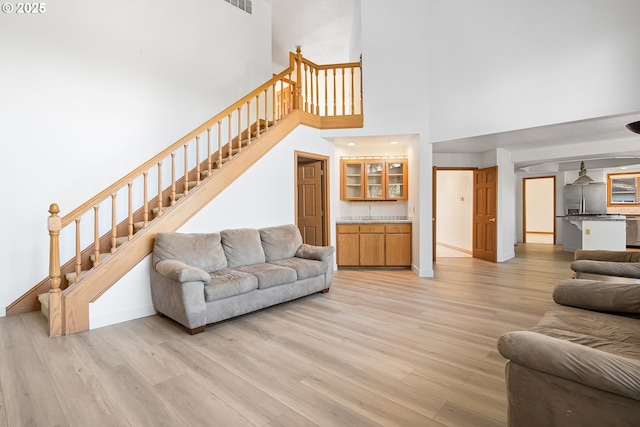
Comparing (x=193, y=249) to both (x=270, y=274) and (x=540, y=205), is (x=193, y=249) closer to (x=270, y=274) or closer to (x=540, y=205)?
(x=270, y=274)

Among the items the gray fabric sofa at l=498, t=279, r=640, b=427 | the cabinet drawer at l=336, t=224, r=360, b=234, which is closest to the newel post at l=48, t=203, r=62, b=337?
the gray fabric sofa at l=498, t=279, r=640, b=427

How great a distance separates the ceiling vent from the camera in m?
5.84

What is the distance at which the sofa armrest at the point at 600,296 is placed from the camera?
2004mm

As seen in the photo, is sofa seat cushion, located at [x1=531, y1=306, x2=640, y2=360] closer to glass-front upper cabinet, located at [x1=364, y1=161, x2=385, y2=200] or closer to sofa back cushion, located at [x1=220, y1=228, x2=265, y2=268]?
sofa back cushion, located at [x1=220, y1=228, x2=265, y2=268]

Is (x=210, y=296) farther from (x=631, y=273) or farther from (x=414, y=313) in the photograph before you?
(x=631, y=273)

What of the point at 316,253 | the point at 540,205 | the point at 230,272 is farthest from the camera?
the point at 540,205

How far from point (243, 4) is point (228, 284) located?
5.60 m

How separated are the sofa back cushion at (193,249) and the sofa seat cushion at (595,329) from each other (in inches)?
123

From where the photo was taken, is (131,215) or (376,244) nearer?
(131,215)

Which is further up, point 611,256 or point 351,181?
point 351,181

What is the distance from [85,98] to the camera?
13.1 feet

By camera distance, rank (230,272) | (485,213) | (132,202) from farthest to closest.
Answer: (485,213)
(132,202)
(230,272)

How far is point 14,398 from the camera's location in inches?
77.4

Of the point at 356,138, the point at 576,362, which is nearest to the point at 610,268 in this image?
the point at 576,362
